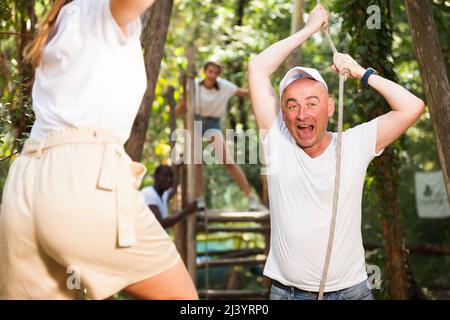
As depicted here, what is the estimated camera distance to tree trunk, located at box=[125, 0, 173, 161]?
5.41 m

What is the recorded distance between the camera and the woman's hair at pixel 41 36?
2.68 meters

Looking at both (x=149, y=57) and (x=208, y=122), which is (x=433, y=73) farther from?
(x=208, y=122)

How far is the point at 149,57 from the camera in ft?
17.8

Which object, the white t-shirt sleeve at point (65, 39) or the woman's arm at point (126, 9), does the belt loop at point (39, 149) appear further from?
the woman's arm at point (126, 9)

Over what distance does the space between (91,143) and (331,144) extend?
150 centimetres

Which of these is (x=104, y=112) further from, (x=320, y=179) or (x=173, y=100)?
(x=173, y=100)

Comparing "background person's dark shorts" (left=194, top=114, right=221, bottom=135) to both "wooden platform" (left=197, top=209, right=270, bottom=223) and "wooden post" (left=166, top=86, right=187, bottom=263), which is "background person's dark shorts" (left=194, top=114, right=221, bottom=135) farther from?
"wooden platform" (left=197, top=209, right=270, bottom=223)

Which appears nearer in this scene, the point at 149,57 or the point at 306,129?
the point at 306,129

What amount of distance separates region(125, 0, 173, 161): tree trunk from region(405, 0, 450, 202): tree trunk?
1.59 m

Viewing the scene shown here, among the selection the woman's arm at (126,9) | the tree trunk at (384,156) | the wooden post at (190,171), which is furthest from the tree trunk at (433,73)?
the wooden post at (190,171)

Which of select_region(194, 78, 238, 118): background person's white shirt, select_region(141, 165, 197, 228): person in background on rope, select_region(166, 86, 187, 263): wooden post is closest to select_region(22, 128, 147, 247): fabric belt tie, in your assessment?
select_region(141, 165, 197, 228): person in background on rope

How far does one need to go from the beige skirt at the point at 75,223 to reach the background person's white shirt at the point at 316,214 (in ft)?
3.55

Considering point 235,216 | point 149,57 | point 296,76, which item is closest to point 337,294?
point 296,76

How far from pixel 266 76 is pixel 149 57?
1554 mm
